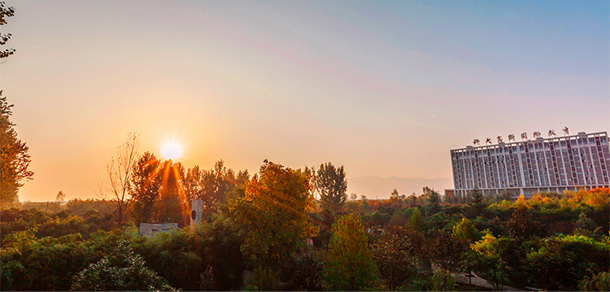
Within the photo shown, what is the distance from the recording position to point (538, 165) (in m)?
74.4

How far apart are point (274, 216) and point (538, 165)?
9010cm

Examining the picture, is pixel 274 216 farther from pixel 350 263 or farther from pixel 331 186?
pixel 331 186

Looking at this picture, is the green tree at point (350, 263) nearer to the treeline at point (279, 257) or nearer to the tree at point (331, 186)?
the treeline at point (279, 257)

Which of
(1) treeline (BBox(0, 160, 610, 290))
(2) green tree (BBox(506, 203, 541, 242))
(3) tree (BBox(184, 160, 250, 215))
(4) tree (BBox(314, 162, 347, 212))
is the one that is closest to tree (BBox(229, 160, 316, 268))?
(1) treeline (BBox(0, 160, 610, 290))

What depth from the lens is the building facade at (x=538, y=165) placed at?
222 feet

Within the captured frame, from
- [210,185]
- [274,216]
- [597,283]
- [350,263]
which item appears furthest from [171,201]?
[597,283]

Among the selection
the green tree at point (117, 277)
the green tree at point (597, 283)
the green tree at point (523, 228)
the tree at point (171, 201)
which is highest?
the tree at point (171, 201)

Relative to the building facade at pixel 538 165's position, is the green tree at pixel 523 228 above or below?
below

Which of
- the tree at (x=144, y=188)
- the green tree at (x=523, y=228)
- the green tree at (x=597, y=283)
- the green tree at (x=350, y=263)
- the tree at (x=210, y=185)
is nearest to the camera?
the green tree at (x=597, y=283)

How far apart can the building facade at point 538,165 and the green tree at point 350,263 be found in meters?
72.8

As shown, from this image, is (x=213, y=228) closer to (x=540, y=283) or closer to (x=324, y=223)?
(x=540, y=283)

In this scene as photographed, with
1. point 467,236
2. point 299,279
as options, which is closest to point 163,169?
point 299,279

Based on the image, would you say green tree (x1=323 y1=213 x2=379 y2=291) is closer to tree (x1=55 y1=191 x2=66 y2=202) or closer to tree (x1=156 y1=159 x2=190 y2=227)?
tree (x1=156 y1=159 x2=190 y2=227)

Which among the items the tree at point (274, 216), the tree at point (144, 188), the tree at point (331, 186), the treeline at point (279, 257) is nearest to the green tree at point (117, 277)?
the treeline at point (279, 257)
